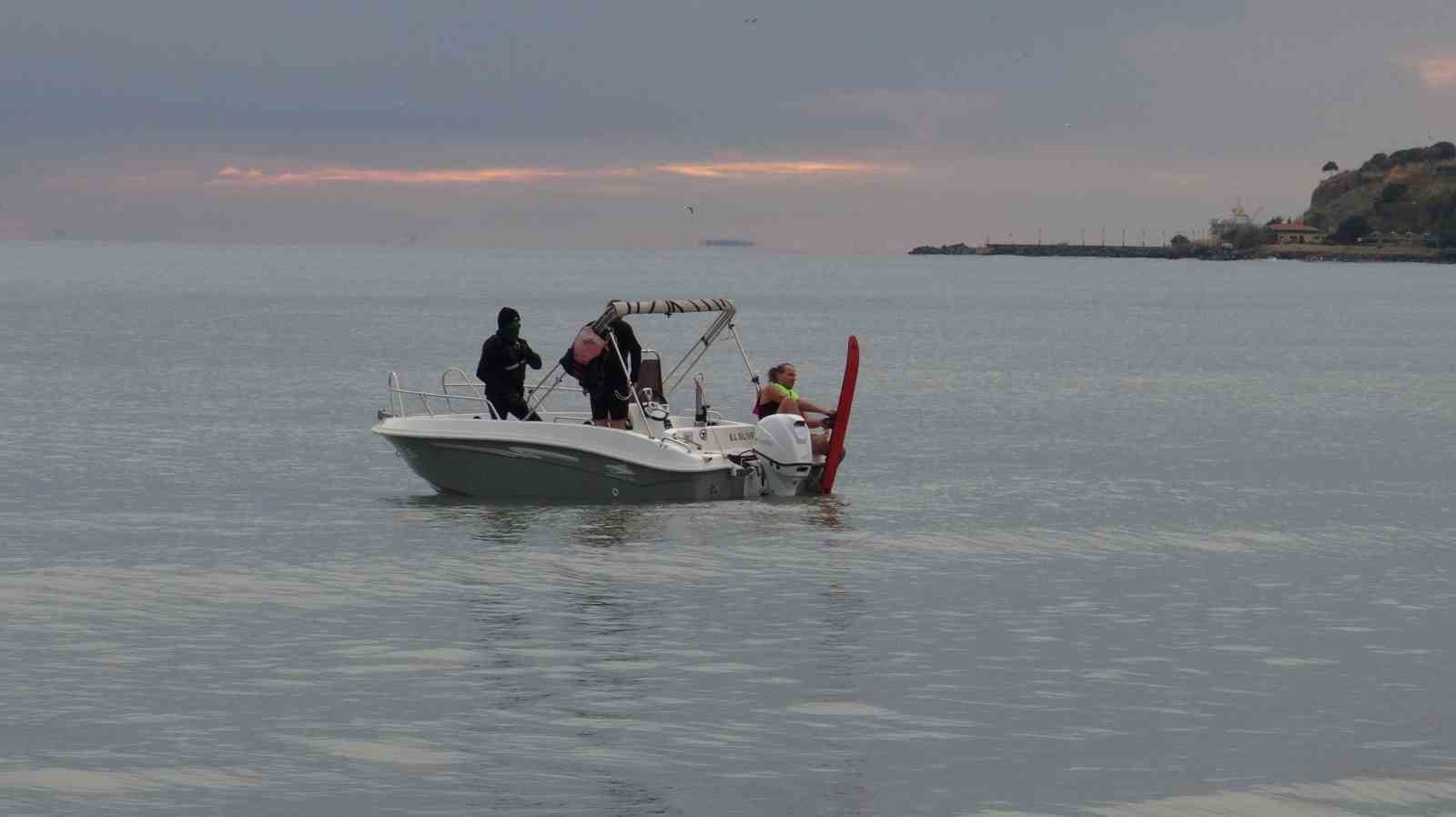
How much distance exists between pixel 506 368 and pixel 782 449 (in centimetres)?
380

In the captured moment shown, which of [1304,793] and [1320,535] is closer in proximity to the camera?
[1304,793]

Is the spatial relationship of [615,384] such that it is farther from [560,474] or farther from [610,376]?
[560,474]

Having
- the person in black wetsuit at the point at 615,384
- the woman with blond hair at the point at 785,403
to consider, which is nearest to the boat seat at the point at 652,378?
the person in black wetsuit at the point at 615,384

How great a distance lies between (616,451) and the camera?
25656 millimetres

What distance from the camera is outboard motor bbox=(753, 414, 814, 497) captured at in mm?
26844

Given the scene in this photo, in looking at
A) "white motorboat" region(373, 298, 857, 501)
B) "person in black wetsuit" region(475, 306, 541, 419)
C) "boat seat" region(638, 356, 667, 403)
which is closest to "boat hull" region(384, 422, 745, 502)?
"white motorboat" region(373, 298, 857, 501)

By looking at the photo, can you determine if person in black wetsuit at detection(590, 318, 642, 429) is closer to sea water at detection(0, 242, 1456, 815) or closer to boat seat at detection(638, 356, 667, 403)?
boat seat at detection(638, 356, 667, 403)

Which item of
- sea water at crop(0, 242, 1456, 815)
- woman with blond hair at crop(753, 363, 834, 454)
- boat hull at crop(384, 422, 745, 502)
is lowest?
sea water at crop(0, 242, 1456, 815)

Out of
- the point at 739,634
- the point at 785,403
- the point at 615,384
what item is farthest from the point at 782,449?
the point at 739,634

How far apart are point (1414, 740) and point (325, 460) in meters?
25.4

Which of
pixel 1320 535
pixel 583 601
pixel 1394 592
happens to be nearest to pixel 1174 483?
pixel 1320 535

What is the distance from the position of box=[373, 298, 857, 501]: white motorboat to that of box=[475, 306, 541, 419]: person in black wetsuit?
232 mm

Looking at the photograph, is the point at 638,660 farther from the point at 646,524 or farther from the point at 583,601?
the point at 646,524

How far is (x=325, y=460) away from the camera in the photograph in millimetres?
37094
